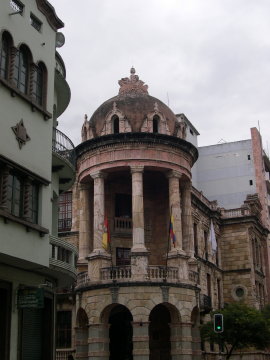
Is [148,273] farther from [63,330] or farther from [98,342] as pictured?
[63,330]

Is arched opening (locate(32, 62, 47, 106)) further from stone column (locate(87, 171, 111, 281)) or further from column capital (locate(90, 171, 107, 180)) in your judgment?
column capital (locate(90, 171, 107, 180))

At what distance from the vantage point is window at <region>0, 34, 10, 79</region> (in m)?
18.0

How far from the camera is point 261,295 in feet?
169

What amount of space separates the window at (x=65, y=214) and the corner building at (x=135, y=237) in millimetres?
621

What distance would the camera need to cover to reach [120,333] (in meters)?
37.3

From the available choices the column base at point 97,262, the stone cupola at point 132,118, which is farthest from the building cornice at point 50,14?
the column base at point 97,262

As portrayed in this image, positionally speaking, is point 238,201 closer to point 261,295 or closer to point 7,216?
point 261,295

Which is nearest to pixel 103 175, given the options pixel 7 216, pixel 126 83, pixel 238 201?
pixel 126 83

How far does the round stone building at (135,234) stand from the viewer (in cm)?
3253

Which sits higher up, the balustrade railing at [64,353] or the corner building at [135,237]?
the corner building at [135,237]

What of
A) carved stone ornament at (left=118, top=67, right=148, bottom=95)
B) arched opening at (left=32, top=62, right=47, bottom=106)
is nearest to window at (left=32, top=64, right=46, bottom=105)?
arched opening at (left=32, top=62, right=47, bottom=106)

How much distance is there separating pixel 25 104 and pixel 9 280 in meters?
5.44

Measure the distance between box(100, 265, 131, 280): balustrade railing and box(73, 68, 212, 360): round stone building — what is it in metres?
0.05

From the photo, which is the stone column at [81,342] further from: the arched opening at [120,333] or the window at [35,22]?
the window at [35,22]
